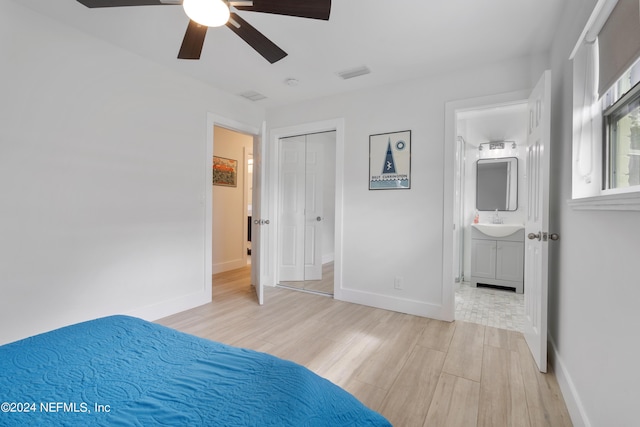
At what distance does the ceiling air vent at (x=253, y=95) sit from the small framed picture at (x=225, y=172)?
146 centimetres

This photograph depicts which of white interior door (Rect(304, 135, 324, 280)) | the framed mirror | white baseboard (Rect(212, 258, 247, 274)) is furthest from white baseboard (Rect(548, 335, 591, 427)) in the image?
white baseboard (Rect(212, 258, 247, 274))

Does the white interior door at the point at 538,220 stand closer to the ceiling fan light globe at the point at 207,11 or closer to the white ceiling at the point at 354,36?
the white ceiling at the point at 354,36

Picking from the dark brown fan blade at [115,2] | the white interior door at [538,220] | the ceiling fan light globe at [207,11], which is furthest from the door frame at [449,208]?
the dark brown fan blade at [115,2]

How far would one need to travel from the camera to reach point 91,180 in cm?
250

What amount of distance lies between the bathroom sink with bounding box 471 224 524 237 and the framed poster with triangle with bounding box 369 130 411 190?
1.87 m

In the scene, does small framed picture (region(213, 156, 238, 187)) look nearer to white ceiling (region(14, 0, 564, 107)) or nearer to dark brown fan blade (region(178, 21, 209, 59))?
white ceiling (region(14, 0, 564, 107))

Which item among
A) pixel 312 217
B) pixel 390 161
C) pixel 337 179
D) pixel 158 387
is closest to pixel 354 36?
pixel 390 161

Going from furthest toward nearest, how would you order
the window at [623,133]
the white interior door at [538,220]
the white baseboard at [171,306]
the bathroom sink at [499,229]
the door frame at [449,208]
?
1. the bathroom sink at [499,229]
2. the door frame at [449,208]
3. the white baseboard at [171,306]
4. the white interior door at [538,220]
5. the window at [623,133]

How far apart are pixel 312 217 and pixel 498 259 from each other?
2.81 meters

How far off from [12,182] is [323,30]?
2.56 metres

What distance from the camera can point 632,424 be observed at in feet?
3.19

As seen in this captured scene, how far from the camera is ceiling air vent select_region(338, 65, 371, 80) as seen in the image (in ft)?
9.95

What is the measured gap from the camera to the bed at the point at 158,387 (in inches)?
29.5

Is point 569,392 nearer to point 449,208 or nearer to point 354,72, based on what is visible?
point 449,208
